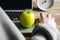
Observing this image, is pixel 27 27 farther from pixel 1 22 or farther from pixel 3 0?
pixel 1 22

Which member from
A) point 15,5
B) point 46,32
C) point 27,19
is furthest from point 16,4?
point 46,32

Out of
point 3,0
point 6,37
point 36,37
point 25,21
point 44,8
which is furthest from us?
point 44,8

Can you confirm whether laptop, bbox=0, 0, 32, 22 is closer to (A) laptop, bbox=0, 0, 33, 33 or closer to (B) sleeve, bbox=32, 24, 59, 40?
(A) laptop, bbox=0, 0, 33, 33

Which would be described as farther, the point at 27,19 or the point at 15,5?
the point at 15,5

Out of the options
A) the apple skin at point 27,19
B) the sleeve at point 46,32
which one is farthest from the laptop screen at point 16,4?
the sleeve at point 46,32

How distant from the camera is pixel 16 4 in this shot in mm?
1220

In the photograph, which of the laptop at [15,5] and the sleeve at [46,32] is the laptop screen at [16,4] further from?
the sleeve at [46,32]

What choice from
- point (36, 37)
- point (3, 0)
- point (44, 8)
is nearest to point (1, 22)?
point (36, 37)

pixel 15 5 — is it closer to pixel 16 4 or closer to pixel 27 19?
pixel 16 4

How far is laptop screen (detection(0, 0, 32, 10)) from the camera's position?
1.21 metres

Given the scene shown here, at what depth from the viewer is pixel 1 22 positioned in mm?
533

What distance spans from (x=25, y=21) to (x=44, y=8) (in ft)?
1.04

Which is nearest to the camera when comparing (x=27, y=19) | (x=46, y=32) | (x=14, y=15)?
(x=46, y=32)

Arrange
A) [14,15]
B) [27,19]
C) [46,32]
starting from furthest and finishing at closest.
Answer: [14,15] < [27,19] < [46,32]
